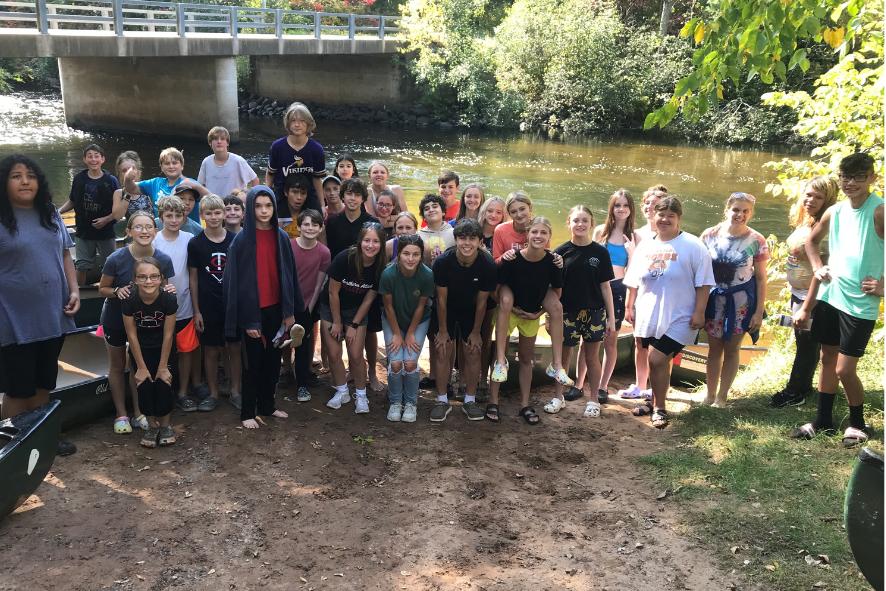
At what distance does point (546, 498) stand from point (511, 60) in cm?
2509

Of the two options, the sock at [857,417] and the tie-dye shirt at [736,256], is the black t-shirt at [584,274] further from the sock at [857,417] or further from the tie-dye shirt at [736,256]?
the sock at [857,417]

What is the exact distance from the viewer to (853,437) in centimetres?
476

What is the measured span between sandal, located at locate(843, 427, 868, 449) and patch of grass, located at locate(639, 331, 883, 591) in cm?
5

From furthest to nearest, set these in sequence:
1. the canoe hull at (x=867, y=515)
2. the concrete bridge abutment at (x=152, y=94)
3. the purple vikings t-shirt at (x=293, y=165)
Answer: the concrete bridge abutment at (x=152, y=94) → the purple vikings t-shirt at (x=293, y=165) → the canoe hull at (x=867, y=515)

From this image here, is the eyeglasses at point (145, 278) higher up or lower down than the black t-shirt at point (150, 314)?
higher up

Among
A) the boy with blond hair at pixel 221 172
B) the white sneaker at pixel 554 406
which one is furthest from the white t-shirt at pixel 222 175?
the white sneaker at pixel 554 406

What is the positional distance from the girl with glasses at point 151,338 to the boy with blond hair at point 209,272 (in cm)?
38

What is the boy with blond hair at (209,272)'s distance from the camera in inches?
209

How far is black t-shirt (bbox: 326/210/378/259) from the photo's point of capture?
236 inches

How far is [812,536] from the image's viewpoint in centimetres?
386

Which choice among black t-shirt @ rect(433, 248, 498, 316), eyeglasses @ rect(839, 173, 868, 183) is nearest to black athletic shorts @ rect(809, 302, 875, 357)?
eyeglasses @ rect(839, 173, 868, 183)

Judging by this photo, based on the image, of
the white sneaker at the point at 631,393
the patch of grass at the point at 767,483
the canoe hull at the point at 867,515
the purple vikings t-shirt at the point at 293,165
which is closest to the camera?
the canoe hull at the point at 867,515

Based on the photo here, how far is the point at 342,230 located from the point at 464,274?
3.97 feet

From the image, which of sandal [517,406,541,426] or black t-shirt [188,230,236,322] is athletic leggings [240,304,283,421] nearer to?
black t-shirt [188,230,236,322]
